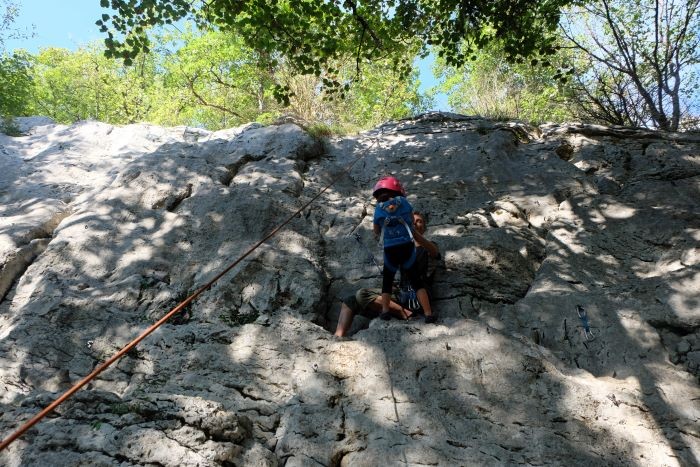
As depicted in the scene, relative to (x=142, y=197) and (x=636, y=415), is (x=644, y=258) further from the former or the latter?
(x=142, y=197)

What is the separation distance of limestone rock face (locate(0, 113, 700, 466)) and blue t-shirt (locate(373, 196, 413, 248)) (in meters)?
0.84

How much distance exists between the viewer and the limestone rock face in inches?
124

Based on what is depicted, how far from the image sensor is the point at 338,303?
5.26m

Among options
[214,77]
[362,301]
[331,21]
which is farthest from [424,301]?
[214,77]

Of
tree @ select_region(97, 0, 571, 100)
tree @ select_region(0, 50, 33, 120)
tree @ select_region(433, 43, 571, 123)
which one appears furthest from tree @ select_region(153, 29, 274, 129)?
tree @ select_region(97, 0, 571, 100)

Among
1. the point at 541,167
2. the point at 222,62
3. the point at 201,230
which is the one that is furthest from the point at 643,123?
the point at 222,62

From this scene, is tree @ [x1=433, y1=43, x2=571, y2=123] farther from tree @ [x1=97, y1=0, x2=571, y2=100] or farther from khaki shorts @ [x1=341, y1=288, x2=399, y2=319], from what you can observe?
khaki shorts @ [x1=341, y1=288, x2=399, y2=319]

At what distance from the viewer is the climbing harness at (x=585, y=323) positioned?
14.1ft

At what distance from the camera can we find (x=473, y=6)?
7.54m

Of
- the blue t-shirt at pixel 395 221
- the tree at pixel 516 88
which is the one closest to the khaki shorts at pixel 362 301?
the blue t-shirt at pixel 395 221

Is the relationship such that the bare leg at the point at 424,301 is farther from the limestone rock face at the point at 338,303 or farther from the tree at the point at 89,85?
the tree at the point at 89,85

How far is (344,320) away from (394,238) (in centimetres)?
106

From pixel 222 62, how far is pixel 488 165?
723 inches

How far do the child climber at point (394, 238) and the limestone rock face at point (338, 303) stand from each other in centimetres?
58
